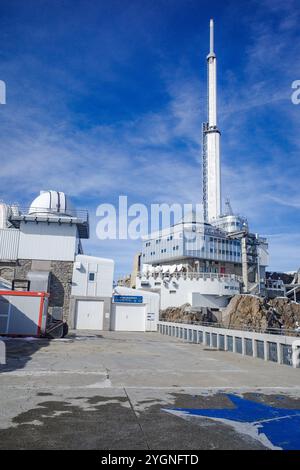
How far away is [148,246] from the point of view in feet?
247

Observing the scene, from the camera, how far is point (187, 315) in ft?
148

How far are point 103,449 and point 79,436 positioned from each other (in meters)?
0.56

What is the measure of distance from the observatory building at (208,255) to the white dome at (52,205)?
78.7 ft

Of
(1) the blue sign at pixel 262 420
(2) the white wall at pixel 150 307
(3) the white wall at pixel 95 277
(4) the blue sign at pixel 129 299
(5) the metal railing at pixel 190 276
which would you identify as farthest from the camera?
(5) the metal railing at pixel 190 276

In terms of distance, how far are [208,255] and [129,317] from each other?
112ft

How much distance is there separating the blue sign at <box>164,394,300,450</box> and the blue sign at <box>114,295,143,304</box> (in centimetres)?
2829

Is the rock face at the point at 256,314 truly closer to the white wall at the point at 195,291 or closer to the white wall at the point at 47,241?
the white wall at the point at 195,291

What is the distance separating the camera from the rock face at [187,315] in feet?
148

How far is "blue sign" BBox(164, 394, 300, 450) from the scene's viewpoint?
4941mm

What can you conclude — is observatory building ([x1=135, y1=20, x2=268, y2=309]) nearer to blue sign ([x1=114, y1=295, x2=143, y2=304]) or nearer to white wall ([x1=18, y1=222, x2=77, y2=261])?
blue sign ([x1=114, y1=295, x2=143, y2=304])

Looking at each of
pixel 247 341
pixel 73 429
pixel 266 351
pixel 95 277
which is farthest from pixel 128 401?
pixel 95 277

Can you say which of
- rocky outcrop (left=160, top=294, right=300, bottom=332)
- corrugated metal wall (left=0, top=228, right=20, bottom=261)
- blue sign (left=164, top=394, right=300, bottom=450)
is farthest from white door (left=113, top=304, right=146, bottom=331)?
blue sign (left=164, top=394, right=300, bottom=450)

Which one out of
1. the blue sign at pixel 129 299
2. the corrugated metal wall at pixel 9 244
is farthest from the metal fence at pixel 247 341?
the corrugated metal wall at pixel 9 244

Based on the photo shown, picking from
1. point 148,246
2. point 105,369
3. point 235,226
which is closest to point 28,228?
point 105,369
